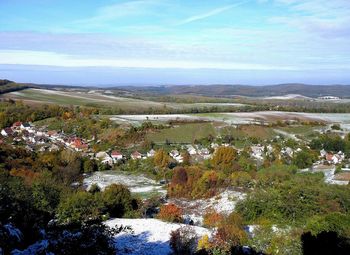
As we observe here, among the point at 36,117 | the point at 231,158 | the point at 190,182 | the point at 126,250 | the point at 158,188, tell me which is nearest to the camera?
the point at 126,250

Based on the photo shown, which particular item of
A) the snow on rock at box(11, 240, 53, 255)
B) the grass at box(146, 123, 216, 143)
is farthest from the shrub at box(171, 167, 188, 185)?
the grass at box(146, 123, 216, 143)

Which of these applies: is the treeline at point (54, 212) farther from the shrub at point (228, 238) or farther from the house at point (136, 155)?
the house at point (136, 155)

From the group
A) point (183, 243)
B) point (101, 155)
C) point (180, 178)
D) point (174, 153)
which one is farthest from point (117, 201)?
point (174, 153)

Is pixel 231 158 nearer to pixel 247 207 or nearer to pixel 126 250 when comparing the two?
pixel 247 207

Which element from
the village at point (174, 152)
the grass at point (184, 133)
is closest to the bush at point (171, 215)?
the village at point (174, 152)

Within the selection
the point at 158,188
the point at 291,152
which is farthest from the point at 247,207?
the point at 291,152

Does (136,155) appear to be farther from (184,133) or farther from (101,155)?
(184,133)

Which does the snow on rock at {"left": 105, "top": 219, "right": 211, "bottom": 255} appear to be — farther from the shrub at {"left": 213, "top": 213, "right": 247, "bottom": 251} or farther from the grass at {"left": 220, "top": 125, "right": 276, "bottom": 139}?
the grass at {"left": 220, "top": 125, "right": 276, "bottom": 139}
